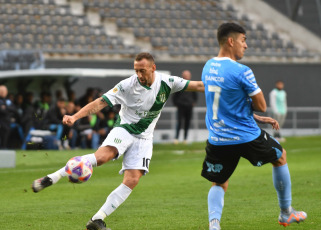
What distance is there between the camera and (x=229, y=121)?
6934 millimetres

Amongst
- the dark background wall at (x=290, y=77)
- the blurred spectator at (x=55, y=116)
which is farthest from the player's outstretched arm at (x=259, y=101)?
the dark background wall at (x=290, y=77)

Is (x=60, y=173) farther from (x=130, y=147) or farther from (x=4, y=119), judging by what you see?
(x=4, y=119)

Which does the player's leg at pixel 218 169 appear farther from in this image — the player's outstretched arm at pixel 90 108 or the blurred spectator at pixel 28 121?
the blurred spectator at pixel 28 121

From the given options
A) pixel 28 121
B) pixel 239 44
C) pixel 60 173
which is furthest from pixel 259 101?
pixel 28 121

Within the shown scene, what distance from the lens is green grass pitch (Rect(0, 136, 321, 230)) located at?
851cm

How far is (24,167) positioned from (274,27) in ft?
65.6

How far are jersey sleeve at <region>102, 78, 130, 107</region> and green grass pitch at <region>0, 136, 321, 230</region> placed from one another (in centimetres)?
139

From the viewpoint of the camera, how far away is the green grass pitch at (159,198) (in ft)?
27.9

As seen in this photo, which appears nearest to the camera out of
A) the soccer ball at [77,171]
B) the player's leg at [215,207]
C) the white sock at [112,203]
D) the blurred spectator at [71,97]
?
the player's leg at [215,207]

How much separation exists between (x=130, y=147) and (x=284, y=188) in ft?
5.66

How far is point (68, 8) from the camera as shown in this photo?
29.2 metres

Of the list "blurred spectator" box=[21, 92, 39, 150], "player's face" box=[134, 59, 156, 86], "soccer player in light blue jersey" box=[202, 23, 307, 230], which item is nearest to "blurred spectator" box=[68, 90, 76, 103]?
"blurred spectator" box=[21, 92, 39, 150]

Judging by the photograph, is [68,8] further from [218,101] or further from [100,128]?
[218,101]

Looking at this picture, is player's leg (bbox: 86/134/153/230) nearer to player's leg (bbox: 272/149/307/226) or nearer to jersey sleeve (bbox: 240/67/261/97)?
player's leg (bbox: 272/149/307/226)
